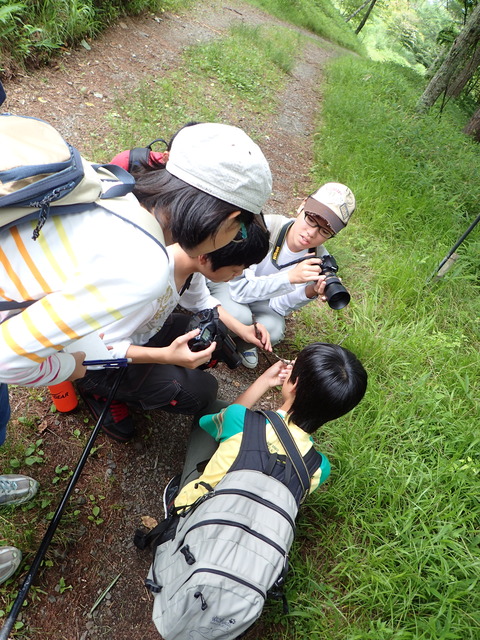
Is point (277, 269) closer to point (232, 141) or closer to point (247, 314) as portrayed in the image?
point (247, 314)

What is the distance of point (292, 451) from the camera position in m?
1.62

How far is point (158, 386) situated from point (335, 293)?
3.51ft

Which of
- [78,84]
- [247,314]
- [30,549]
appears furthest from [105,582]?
[78,84]

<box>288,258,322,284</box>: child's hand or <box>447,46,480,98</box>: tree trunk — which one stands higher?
<box>447,46,480,98</box>: tree trunk

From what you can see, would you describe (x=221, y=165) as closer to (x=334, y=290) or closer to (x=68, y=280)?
(x=68, y=280)

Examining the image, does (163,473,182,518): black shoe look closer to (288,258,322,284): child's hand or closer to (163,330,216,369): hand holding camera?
(163,330,216,369): hand holding camera

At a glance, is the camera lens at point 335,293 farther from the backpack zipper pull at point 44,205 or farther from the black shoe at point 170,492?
the backpack zipper pull at point 44,205

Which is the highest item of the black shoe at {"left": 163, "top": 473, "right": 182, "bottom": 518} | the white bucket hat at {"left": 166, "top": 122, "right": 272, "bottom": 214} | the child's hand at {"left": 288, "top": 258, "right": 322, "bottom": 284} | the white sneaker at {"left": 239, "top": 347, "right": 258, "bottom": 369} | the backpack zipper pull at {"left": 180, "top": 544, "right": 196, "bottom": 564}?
the white bucket hat at {"left": 166, "top": 122, "right": 272, "bottom": 214}

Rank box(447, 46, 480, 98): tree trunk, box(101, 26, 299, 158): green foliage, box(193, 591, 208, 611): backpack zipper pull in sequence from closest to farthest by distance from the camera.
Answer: box(193, 591, 208, 611): backpack zipper pull → box(101, 26, 299, 158): green foliage → box(447, 46, 480, 98): tree trunk

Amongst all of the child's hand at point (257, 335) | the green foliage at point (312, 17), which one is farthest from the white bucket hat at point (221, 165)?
the green foliage at point (312, 17)

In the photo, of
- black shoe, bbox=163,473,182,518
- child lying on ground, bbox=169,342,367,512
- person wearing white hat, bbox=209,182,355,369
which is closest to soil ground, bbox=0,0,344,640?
black shoe, bbox=163,473,182,518

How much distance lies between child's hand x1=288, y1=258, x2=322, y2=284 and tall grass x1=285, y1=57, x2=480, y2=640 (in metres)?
0.89

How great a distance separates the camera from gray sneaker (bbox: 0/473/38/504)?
173cm

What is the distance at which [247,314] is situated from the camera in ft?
9.52
